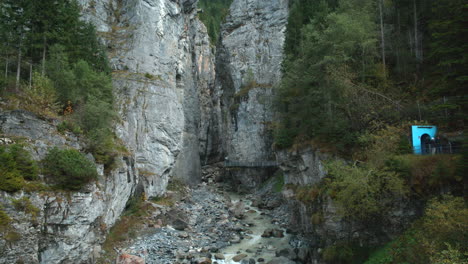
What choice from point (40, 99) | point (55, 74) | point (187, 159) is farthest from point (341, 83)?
point (187, 159)

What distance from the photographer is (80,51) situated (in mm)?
29188

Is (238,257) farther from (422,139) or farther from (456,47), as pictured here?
(456,47)

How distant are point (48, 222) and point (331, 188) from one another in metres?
17.2

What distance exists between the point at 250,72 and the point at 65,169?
137 ft

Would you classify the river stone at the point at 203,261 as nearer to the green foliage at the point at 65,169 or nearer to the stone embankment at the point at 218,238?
the stone embankment at the point at 218,238

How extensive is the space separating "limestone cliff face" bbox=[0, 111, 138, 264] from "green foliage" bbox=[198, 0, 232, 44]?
63515 millimetres

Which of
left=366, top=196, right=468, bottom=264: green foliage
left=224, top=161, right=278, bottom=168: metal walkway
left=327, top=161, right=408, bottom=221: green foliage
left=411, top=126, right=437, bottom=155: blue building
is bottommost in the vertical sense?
left=366, top=196, right=468, bottom=264: green foliage

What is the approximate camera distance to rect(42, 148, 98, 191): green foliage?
16891 mm

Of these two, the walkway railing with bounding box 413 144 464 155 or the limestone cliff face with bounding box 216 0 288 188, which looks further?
the limestone cliff face with bounding box 216 0 288 188

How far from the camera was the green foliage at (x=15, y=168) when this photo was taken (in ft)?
47.9

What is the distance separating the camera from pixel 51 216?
624 inches

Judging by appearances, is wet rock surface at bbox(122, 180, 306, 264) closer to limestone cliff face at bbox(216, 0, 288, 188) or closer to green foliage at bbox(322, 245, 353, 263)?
green foliage at bbox(322, 245, 353, 263)

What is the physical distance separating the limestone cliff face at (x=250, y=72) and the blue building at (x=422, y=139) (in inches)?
1235

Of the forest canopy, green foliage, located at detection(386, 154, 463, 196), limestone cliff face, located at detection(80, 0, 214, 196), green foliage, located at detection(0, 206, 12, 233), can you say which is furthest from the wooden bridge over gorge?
green foliage, located at detection(0, 206, 12, 233)
